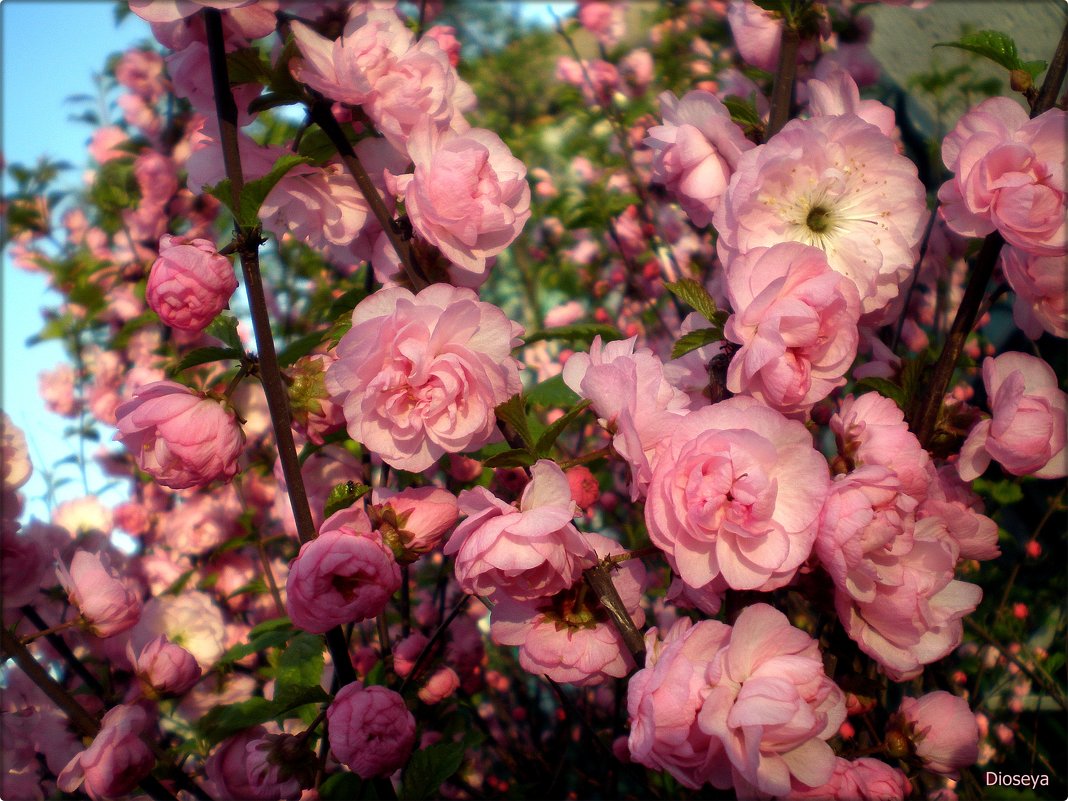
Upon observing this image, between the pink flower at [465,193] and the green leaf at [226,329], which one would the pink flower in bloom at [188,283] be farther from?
the pink flower at [465,193]

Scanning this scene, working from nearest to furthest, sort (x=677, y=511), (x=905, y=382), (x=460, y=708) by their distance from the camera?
1. (x=677, y=511)
2. (x=905, y=382)
3. (x=460, y=708)

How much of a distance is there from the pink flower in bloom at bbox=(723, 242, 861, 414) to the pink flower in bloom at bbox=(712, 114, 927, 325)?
59 millimetres

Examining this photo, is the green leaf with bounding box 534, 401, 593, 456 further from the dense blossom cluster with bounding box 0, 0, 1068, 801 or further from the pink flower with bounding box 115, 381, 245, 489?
the pink flower with bounding box 115, 381, 245, 489

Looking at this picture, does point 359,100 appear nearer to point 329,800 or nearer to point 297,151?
point 297,151

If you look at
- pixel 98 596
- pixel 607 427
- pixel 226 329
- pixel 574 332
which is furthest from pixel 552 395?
pixel 98 596

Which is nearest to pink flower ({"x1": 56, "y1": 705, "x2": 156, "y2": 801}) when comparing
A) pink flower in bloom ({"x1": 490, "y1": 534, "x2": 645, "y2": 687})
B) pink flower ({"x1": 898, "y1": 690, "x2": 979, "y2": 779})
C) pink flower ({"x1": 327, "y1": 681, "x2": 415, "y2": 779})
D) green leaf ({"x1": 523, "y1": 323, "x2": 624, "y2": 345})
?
pink flower ({"x1": 327, "y1": 681, "x2": 415, "y2": 779})

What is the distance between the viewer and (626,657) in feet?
2.99

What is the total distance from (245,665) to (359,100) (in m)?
1.49

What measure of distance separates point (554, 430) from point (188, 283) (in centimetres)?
46

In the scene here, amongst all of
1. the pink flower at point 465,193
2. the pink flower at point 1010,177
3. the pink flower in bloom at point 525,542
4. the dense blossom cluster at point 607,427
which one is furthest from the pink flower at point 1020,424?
the pink flower at point 465,193

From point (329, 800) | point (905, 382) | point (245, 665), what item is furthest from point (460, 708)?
A: point (905, 382)

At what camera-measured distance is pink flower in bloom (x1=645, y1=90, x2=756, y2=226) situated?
99cm

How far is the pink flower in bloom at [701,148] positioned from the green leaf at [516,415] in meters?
0.37

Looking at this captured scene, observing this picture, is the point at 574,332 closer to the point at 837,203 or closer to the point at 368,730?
the point at 837,203
